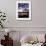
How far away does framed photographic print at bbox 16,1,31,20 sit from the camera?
387cm

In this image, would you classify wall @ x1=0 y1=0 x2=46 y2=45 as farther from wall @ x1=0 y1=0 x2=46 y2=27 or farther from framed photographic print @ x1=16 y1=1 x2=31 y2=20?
framed photographic print @ x1=16 y1=1 x2=31 y2=20

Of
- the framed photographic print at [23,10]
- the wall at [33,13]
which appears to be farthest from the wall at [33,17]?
the framed photographic print at [23,10]

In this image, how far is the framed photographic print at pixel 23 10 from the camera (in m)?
3.87

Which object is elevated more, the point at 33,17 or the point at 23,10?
the point at 23,10

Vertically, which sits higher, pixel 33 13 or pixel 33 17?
pixel 33 13

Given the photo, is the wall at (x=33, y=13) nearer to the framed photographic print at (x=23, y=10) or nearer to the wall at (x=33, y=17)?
the wall at (x=33, y=17)

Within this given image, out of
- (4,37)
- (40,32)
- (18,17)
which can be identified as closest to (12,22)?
(18,17)

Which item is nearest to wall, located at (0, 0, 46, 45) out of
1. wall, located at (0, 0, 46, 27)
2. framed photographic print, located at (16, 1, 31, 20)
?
wall, located at (0, 0, 46, 27)

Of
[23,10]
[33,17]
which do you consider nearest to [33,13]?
[33,17]

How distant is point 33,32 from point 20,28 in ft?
1.33

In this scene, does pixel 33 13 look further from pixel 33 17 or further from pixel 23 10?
pixel 23 10

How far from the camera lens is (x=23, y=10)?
3895 mm

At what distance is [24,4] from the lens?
12.7ft

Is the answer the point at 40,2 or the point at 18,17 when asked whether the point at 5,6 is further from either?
the point at 40,2
